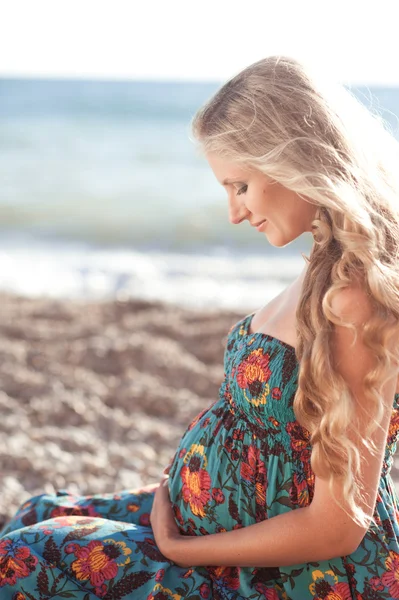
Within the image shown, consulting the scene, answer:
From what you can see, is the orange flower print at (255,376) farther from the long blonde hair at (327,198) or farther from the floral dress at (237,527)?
the long blonde hair at (327,198)

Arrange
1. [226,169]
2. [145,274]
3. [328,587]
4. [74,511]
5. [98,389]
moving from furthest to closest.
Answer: [145,274] < [98,389] < [74,511] < [226,169] < [328,587]

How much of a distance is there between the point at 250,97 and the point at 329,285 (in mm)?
482

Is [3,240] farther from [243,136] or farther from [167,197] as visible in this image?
[243,136]

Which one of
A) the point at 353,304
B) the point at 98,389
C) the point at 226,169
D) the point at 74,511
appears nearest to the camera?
the point at 353,304

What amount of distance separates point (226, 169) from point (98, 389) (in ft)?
8.80

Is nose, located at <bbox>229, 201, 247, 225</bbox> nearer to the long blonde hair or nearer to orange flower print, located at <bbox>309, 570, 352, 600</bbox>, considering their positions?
the long blonde hair

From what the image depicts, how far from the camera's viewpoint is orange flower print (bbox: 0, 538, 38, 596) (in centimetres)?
166

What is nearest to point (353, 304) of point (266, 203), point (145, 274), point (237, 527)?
point (266, 203)

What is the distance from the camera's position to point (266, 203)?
5.74ft

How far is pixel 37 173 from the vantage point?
663 inches

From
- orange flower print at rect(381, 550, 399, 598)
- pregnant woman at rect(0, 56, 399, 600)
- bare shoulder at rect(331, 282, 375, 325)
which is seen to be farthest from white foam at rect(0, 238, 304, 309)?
bare shoulder at rect(331, 282, 375, 325)

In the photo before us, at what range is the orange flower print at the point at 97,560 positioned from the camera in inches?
66.4

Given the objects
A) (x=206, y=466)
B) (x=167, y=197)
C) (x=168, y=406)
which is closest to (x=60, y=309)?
(x=168, y=406)

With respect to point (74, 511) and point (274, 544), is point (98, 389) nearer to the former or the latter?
point (74, 511)
